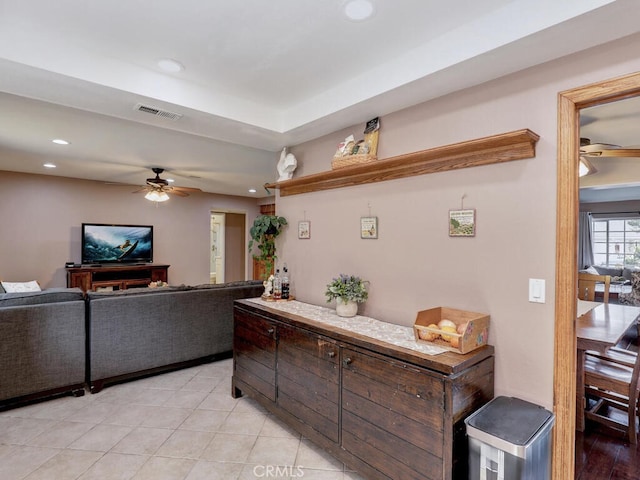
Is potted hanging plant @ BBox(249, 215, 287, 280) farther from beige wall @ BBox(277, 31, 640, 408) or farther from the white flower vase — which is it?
the white flower vase

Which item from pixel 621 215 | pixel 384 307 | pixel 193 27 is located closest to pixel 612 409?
pixel 384 307

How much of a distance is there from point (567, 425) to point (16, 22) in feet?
11.5

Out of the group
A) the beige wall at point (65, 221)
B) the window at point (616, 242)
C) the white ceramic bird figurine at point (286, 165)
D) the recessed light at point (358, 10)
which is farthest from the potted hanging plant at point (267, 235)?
the window at point (616, 242)

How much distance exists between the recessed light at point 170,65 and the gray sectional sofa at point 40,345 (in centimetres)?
223

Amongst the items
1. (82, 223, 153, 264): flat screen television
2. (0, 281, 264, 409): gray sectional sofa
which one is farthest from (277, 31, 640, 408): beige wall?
(82, 223, 153, 264): flat screen television

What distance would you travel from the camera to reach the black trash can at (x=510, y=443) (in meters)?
1.42

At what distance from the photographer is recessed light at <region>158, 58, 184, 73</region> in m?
2.21

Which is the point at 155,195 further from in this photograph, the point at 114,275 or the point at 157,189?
the point at 114,275

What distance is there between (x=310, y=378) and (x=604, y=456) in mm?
1973

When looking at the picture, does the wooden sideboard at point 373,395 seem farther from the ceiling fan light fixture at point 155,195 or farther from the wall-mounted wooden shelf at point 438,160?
the ceiling fan light fixture at point 155,195

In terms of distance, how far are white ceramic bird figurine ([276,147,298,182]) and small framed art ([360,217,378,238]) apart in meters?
0.99

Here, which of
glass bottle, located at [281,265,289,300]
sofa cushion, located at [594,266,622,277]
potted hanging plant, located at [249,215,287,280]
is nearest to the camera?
glass bottle, located at [281,265,289,300]

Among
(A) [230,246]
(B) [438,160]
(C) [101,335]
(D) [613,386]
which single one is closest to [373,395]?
(B) [438,160]

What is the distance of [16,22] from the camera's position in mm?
1828
